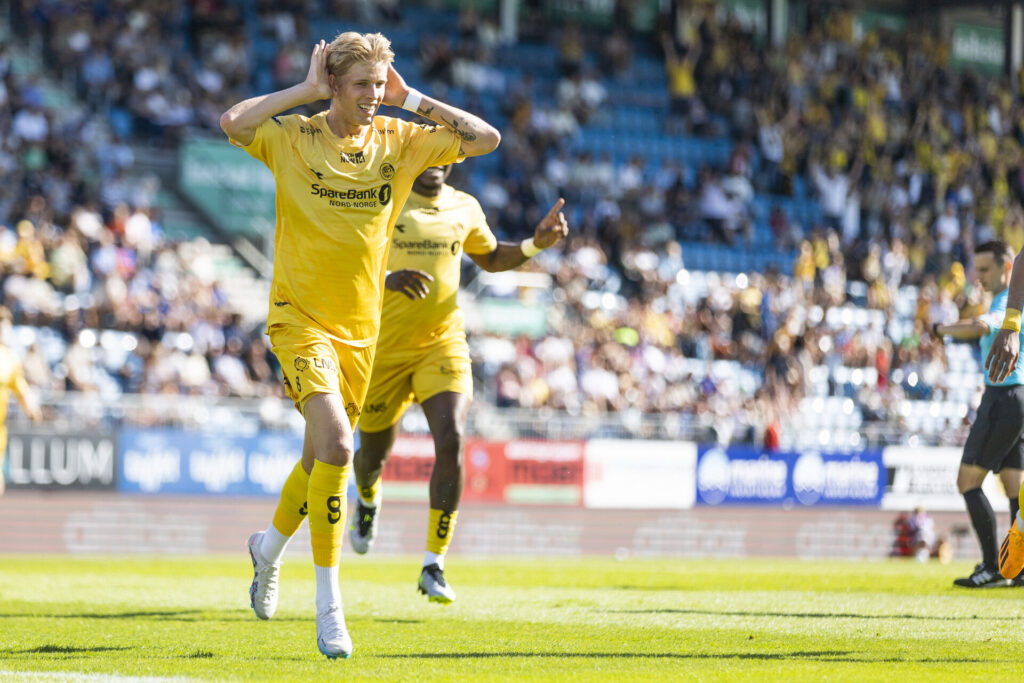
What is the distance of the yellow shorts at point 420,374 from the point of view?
928cm

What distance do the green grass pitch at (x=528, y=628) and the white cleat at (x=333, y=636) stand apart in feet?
0.32

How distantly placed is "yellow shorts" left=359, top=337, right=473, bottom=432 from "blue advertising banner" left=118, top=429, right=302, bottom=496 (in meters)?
9.22

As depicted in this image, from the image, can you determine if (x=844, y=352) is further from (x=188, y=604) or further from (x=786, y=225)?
(x=188, y=604)

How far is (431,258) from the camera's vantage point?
9.44 metres

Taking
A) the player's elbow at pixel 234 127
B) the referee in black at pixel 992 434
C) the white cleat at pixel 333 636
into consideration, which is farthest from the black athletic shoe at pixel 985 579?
the player's elbow at pixel 234 127

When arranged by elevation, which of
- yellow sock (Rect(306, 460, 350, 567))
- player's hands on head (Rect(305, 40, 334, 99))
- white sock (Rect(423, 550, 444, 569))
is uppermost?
player's hands on head (Rect(305, 40, 334, 99))

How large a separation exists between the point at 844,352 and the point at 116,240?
13.1 m

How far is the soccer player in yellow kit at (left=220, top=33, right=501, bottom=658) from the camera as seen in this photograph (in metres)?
6.66

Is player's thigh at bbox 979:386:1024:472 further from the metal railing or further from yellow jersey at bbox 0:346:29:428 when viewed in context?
yellow jersey at bbox 0:346:29:428

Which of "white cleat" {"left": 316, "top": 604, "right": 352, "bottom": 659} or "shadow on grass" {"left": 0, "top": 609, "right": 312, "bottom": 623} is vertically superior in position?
"white cleat" {"left": 316, "top": 604, "right": 352, "bottom": 659}

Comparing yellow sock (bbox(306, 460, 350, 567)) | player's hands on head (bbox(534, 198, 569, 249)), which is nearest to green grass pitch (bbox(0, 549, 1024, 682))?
yellow sock (bbox(306, 460, 350, 567))

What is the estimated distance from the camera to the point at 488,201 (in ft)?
86.3

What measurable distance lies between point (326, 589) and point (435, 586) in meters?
2.23

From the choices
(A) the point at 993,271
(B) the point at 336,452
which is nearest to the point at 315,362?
(B) the point at 336,452
